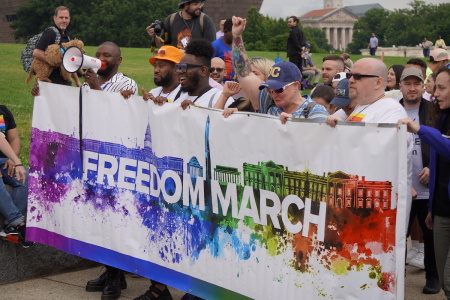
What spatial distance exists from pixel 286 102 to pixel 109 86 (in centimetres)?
219

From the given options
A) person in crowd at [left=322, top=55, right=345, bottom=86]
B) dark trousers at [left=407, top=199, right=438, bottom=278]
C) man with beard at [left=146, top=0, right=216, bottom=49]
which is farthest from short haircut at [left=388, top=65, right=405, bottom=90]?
dark trousers at [left=407, top=199, right=438, bottom=278]

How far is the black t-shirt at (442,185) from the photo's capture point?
5184 mm

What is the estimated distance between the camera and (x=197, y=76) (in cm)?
618

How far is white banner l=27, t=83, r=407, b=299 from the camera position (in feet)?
15.0

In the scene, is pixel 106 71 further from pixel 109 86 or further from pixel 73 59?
pixel 73 59

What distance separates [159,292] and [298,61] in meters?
15.2

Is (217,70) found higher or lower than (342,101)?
higher

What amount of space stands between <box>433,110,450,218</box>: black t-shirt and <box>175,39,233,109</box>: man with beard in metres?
1.66

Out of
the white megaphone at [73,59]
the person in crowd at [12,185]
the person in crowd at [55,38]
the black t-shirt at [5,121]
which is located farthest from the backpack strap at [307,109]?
the person in crowd at [55,38]

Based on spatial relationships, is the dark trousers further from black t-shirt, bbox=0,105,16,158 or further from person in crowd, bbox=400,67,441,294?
black t-shirt, bbox=0,105,16,158

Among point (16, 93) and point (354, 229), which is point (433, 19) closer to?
point (16, 93)

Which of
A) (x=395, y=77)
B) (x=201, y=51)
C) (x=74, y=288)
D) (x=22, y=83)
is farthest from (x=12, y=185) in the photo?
(x=22, y=83)

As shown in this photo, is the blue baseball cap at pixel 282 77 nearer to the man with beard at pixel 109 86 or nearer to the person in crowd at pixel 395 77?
the man with beard at pixel 109 86

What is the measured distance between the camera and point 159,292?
620 centimetres
